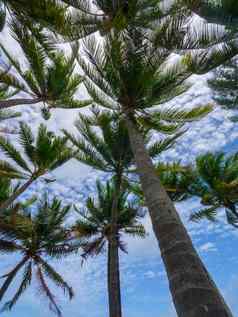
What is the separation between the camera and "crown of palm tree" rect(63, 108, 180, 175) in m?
11.3

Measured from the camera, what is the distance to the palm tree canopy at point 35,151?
11.2m

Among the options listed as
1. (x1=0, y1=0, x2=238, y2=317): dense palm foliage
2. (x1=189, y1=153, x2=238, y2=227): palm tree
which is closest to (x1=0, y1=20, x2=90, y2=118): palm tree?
(x1=0, y1=0, x2=238, y2=317): dense palm foliage

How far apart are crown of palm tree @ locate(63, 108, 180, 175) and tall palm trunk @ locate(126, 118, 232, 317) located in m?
6.34

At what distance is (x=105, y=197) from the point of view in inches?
568

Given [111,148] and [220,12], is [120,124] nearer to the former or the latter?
[111,148]

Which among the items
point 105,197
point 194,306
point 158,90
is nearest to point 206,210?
point 105,197

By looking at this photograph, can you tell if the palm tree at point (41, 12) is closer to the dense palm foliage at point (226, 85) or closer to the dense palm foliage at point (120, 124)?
the dense palm foliage at point (120, 124)

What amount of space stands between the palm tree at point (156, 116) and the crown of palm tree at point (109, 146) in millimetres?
1441

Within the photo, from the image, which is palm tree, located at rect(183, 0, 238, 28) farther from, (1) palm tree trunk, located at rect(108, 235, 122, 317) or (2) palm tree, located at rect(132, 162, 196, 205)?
(1) palm tree trunk, located at rect(108, 235, 122, 317)

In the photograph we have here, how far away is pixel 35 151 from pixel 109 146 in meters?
2.71

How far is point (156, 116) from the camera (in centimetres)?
927

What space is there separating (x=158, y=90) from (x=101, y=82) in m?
1.68

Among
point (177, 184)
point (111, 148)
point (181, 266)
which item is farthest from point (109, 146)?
point (181, 266)

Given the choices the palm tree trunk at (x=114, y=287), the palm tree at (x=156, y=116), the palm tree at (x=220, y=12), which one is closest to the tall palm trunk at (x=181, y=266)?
the palm tree at (x=156, y=116)
